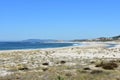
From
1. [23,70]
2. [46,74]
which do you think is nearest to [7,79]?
[46,74]

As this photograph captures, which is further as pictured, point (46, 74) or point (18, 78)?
point (46, 74)

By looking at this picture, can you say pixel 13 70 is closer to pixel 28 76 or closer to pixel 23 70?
pixel 23 70

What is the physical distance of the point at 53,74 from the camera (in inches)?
940

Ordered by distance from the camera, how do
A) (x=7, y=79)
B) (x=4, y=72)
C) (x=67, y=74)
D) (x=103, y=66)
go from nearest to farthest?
(x=7, y=79), (x=67, y=74), (x=4, y=72), (x=103, y=66)

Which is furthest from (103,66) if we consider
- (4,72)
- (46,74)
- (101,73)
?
(4,72)

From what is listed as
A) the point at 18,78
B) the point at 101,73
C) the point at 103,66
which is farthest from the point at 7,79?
the point at 103,66

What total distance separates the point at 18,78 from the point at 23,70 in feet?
14.8

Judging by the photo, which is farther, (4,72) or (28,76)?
(4,72)

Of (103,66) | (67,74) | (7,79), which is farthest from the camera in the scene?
(103,66)

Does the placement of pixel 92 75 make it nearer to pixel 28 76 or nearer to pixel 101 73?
pixel 101 73

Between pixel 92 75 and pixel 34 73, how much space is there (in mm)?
4443

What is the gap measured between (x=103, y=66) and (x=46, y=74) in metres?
6.05

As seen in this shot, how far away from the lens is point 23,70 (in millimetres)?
26891

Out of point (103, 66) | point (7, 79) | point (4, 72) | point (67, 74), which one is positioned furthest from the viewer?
point (103, 66)
